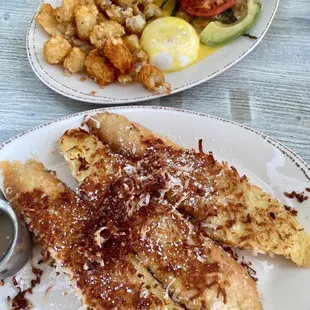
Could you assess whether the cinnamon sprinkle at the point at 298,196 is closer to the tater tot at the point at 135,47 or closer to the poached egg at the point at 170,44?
the poached egg at the point at 170,44

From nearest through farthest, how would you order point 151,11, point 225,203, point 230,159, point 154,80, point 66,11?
point 225,203, point 230,159, point 154,80, point 66,11, point 151,11

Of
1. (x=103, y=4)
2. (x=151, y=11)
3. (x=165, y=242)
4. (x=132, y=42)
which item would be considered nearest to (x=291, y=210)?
(x=165, y=242)

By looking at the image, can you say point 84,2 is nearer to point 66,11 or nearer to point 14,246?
point 66,11

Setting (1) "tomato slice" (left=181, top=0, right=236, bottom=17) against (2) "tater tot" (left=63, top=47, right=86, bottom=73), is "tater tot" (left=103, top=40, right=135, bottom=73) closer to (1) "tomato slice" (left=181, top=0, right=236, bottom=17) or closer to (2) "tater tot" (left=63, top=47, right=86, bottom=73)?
(2) "tater tot" (left=63, top=47, right=86, bottom=73)

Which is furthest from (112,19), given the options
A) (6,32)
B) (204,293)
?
(204,293)

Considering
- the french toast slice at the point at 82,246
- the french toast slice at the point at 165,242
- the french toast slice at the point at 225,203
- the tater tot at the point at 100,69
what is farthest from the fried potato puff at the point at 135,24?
the french toast slice at the point at 82,246

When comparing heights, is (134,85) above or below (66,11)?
below

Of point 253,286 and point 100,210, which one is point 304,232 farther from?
point 100,210
